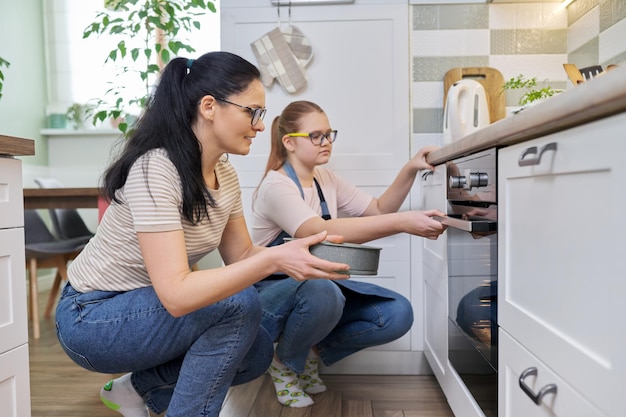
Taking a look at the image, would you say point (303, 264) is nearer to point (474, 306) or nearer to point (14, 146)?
point (474, 306)

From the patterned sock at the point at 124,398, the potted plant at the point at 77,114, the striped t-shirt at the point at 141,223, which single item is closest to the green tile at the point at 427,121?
the striped t-shirt at the point at 141,223

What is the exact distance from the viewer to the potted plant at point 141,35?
2.88 meters

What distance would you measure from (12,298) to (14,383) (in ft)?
0.59

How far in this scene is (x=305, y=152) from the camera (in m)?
1.99

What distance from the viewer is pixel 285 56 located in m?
2.27

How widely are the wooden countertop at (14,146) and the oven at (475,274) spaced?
97 cm

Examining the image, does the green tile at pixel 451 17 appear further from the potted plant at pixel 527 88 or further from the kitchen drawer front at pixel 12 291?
the kitchen drawer front at pixel 12 291

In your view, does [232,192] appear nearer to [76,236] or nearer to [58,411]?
[58,411]

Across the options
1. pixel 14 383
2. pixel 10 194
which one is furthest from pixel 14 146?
pixel 14 383

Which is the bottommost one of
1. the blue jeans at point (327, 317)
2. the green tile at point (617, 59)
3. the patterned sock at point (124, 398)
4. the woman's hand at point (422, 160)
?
the patterned sock at point (124, 398)

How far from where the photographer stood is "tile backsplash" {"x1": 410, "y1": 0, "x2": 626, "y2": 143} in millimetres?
2264

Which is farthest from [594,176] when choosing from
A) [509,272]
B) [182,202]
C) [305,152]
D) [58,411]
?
[58,411]

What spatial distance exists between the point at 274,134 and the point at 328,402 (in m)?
0.95

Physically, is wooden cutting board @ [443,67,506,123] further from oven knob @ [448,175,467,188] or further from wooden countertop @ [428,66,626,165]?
wooden countertop @ [428,66,626,165]
